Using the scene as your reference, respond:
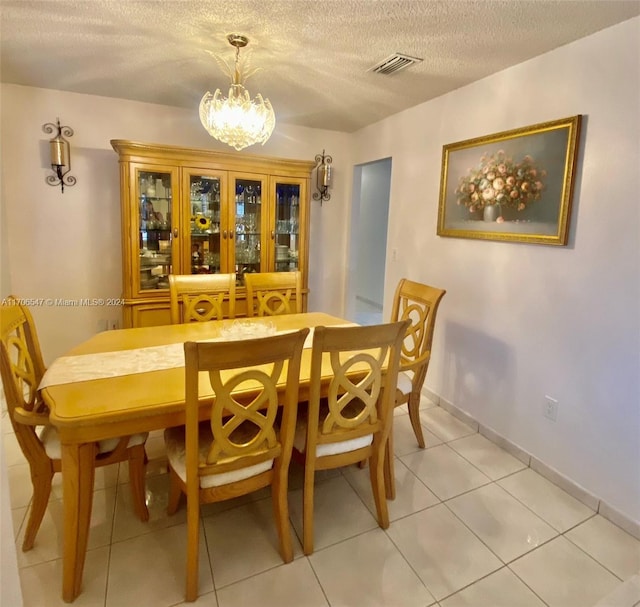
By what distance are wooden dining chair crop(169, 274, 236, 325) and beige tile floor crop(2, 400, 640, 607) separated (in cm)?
91

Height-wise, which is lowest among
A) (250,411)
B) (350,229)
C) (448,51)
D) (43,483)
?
(43,483)

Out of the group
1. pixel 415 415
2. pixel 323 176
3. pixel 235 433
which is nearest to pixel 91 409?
pixel 235 433

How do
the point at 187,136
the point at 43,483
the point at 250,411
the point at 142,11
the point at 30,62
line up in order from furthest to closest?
the point at 187,136
the point at 30,62
the point at 142,11
the point at 43,483
the point at 250,411

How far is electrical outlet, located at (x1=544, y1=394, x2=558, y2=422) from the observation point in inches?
84.9

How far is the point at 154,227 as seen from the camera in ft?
9.98

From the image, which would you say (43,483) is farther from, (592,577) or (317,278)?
(317,278)

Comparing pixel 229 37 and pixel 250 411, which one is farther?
pixel 229 37

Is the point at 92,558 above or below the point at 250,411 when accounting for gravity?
below

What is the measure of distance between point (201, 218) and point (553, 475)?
115 inches

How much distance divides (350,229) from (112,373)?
2.97m

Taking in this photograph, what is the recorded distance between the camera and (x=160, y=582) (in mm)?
1492

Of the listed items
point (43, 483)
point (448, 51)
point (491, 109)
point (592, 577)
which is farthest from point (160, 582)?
point (491, 109)

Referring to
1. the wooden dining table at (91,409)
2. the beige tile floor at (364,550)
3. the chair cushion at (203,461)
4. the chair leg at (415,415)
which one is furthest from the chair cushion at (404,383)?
the chair cushion at (203,461)

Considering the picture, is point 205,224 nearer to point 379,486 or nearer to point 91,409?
point 91,409
